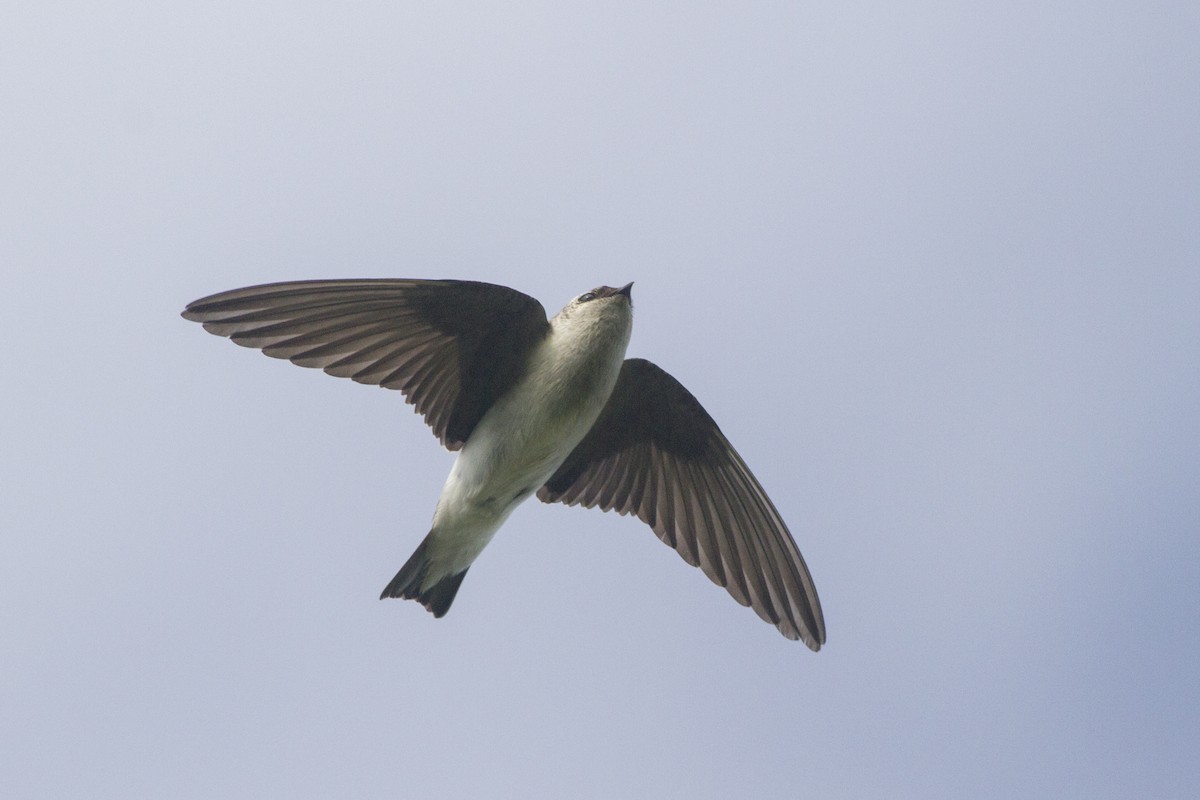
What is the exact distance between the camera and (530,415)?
6270 millimetres

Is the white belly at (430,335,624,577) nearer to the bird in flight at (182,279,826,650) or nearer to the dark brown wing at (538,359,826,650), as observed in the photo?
the bird in flight at (182,279,826,650)

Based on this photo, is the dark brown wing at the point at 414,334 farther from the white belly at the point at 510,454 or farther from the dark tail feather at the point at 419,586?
the dark tail feather at the point at 419,586

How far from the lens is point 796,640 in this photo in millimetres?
6926

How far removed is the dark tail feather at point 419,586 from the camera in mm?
6578

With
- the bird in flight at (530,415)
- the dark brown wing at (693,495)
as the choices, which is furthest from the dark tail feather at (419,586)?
the dark brown wing at (693,495)

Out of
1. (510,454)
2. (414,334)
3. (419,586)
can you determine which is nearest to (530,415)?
(510,454)

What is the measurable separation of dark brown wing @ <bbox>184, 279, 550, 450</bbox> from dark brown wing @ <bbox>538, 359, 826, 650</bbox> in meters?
0.64

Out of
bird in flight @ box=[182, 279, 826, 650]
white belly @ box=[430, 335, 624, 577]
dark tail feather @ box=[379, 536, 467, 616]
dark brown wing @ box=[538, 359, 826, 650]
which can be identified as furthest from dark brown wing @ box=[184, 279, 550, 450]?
dark brown wing @ box=[538, 359, 826, 650]

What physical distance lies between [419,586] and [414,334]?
43.7 inches

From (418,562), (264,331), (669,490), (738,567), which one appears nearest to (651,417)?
(669,490)

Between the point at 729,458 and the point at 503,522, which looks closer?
the point at 503,522

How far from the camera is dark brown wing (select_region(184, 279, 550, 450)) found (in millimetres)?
6324

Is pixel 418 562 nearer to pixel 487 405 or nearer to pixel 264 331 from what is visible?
pixel 487 405

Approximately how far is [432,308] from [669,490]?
1506mm
